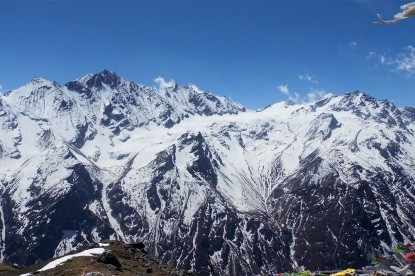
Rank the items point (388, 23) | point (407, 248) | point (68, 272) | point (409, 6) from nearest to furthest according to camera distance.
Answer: point (409, 6) → point (388, 23) → point (407, 248) → point (68, 272)

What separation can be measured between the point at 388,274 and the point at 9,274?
67.9 meters

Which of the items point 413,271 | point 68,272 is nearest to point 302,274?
point 68,272

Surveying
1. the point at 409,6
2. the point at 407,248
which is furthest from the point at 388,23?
the point at 407,248

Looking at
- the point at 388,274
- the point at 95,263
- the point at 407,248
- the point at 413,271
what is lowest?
the point at 413,271

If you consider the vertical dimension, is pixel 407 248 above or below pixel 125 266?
below

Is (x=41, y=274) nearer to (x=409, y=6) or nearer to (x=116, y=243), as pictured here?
(x=116, y=243)

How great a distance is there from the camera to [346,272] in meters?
60.9

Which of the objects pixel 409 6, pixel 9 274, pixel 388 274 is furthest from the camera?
pixel 9 274

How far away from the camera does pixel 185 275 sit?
232 ft

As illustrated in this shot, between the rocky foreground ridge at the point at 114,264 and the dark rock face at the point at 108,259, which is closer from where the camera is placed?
the rocky foreground ridge at the point at 114,264

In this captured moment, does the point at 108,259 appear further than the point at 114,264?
Yes

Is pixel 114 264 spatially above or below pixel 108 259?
below

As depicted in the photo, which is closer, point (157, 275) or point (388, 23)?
point (388, 23)

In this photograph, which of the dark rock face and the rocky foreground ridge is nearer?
the rocky foreground ridge
